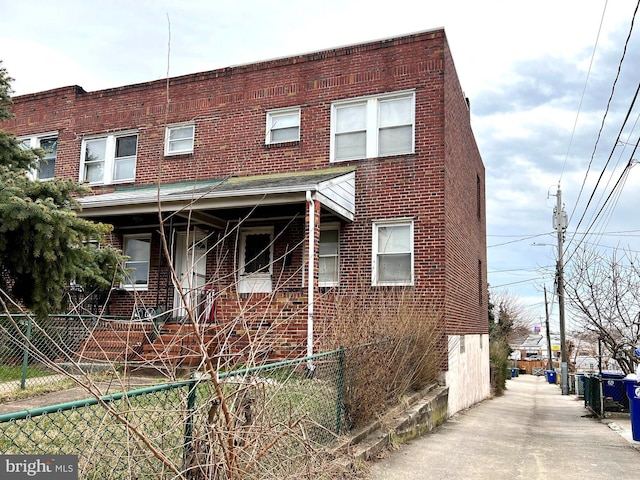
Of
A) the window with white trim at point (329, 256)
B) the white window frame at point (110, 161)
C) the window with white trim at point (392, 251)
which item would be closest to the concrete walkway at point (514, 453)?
the window with white trim at point (392, 251)

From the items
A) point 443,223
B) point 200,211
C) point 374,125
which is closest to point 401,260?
point 443,223

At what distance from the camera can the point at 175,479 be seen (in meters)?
2.76

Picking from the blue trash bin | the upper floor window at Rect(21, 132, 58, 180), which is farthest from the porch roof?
the blue trash bin

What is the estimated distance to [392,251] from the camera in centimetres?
1270

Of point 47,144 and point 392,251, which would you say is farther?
point 47,144

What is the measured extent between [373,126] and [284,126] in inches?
93.8

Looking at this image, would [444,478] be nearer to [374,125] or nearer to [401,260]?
[401,260]

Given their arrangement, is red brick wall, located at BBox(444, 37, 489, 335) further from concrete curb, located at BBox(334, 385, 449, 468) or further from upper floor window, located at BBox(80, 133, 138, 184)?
upper floor window, located at BBox(80, 133, 138, 184)

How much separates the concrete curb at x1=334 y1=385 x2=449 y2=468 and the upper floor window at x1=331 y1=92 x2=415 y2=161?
5595 mm

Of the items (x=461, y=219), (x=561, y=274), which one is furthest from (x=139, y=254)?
(x=561, y=274)

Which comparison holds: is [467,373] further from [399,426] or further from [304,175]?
[399,426]

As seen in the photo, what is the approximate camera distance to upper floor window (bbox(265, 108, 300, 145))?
14.0 m

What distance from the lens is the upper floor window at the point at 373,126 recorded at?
13062mm

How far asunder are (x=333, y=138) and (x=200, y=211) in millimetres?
3801
